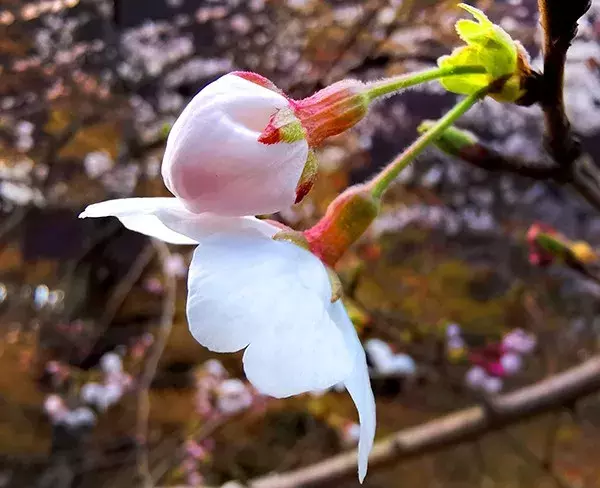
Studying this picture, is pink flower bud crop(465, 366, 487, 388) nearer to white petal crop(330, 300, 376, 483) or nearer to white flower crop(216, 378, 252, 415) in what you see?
white flower crop(216, 378, 252, 415)

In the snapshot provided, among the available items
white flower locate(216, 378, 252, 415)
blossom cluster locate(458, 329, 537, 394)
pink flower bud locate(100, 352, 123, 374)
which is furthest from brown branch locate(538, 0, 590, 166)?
pink flower bud locate(100, 352, 123, 374)

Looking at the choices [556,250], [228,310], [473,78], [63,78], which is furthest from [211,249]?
[63,78]

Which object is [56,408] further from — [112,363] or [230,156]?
[230,156]

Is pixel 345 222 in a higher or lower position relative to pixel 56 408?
higher

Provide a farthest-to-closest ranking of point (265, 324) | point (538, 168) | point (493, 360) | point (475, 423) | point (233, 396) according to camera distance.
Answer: point (233, 396) → point (493, 360) → point (475, 423) → point (538, 168) → point (265, 324)

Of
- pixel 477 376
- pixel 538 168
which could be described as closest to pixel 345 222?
pixel 538 168

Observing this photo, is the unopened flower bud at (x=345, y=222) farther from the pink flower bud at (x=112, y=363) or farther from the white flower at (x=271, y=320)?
the pink flower bud at (x=112, y=363)
